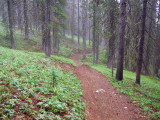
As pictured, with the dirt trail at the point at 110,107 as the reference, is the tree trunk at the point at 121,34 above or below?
above

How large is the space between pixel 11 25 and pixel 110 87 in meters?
15.7

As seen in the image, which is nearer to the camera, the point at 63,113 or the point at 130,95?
the point at 63,113

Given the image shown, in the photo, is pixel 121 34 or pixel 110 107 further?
pixel 121 34

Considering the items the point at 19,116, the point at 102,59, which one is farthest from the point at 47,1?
the point at 102,59

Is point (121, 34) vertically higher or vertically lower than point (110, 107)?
higher

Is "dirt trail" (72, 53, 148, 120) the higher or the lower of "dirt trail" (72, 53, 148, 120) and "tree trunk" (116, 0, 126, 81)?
the lower

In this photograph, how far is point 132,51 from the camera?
10.7m

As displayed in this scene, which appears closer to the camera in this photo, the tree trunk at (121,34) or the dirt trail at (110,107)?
the dirt trail at (110,107)

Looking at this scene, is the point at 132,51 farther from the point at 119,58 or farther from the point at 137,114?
the point at 137,114

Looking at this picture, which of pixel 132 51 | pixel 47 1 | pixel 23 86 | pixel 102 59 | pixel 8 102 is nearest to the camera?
pixel 8 102

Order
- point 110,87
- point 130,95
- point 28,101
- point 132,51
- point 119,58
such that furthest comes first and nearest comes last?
point 132,51
point 119,58
point 110,87
point 130,95
point 28,101

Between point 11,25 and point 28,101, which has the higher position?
point 11,25

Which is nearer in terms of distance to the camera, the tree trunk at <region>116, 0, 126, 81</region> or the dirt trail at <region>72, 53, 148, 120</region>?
the dirt trail at <region>72, 53, 148, 120</region>

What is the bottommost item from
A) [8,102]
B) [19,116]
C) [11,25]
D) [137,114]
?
[137,114]
